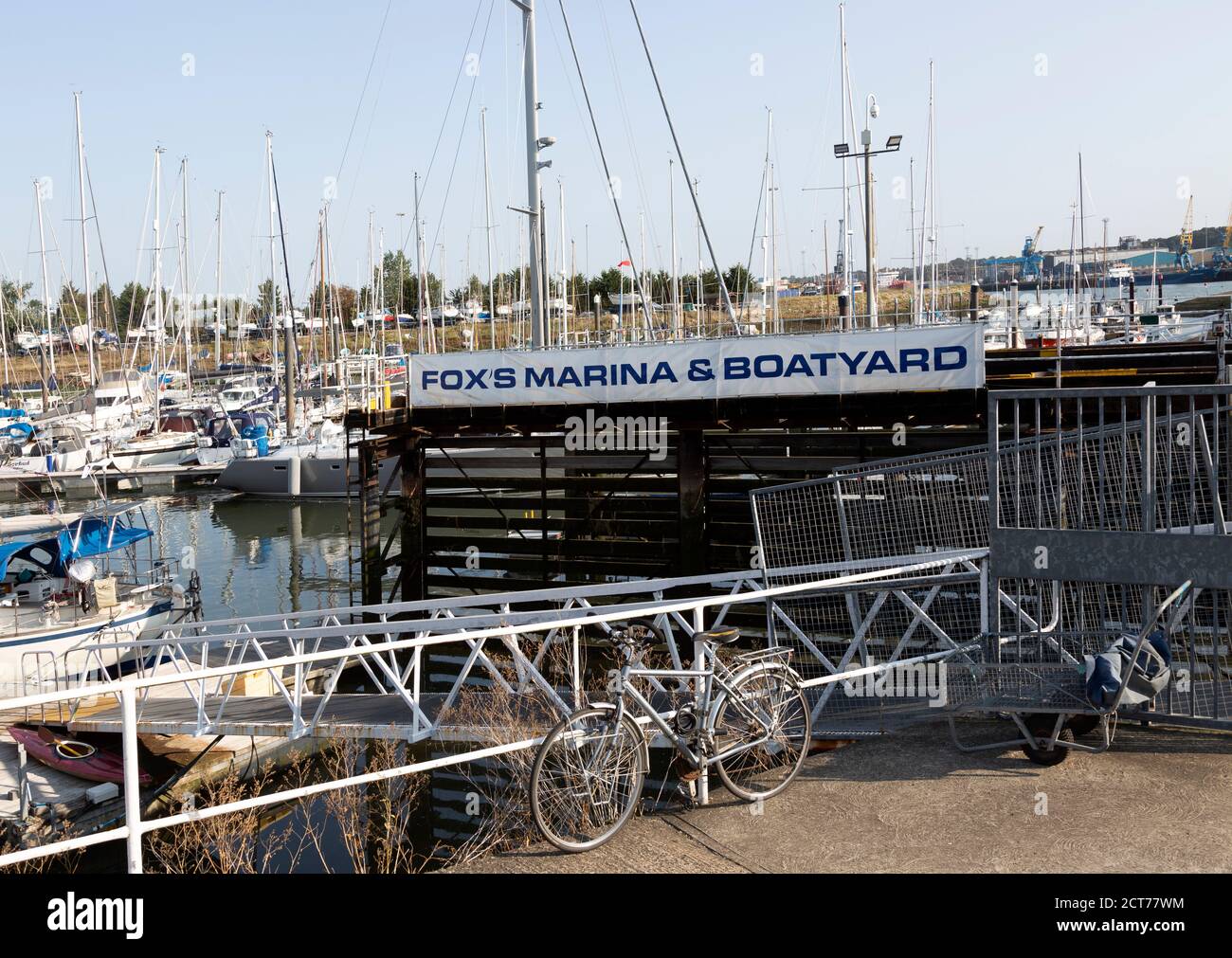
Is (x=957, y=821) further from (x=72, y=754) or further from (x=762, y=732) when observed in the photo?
(x=72, y=754)

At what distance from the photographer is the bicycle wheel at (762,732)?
19.4ft

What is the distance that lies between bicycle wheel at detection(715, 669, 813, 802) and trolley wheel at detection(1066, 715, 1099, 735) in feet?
5.11

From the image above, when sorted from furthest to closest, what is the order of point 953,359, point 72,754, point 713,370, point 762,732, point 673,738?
point 713,370 < point 953,359 < point 72,754 < point 762,732 < point 673,738

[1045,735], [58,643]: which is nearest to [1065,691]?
[1045,735]

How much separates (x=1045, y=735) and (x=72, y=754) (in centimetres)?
1175

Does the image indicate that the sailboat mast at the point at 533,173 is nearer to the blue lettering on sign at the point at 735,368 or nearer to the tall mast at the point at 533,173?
the tall mast at the point at 533,173

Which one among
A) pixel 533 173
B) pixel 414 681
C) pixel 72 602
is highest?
pixel 533 173

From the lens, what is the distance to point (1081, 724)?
21.1ft

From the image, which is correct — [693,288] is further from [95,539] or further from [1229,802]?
[1229,802]

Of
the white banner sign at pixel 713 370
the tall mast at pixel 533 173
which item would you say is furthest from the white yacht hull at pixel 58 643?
the tall mast at pixel 533 173

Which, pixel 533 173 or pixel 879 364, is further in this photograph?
pixel 533 173
